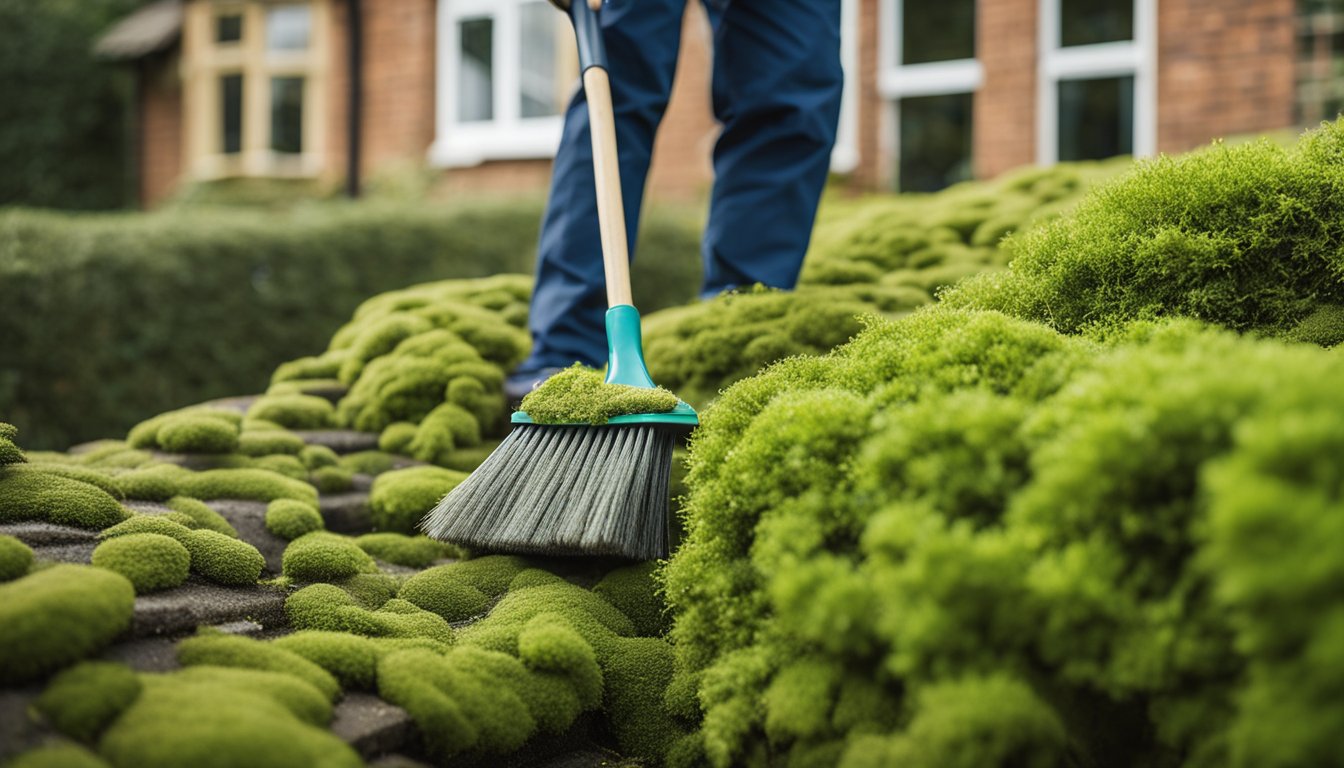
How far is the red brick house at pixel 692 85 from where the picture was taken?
8.04 meters

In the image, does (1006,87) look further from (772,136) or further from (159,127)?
(159,127)

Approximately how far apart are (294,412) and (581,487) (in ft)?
5.75

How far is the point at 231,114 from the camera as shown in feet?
44.8

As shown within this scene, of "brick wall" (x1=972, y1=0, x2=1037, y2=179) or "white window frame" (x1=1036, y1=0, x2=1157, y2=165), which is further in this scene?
"brick wall" (x1=972, y1=0, x2=1037, y2=179)

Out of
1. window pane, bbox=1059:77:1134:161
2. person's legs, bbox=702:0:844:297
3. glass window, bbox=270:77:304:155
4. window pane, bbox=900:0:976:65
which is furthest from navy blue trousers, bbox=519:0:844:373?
glass window, bbox=270:77:304:155

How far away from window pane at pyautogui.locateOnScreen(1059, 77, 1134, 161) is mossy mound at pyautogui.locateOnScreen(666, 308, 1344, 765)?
723cm

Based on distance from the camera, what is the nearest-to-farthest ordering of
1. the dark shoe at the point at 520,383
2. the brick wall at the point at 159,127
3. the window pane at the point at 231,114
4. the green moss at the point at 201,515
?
1. the green moss at the point at 201,515
2. the dark shoe at the point at 520,383
3. the window pane at the point at 231,114
4. the brick wall at the point at 159,127

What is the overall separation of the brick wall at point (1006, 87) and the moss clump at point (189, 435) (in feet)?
22.2

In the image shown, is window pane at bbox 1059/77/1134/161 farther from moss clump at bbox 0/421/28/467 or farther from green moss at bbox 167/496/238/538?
moss clump at bbox 0/421/28/467

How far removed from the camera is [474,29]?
11.6m

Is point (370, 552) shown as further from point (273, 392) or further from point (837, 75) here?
point (837, 75)

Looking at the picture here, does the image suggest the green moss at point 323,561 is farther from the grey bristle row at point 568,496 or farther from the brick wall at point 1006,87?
the brick wall at point 1006,87

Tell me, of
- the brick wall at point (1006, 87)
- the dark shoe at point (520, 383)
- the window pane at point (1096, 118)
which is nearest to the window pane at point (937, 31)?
the brick wall at point (1006, 87)

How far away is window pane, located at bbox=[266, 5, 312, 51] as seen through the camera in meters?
13.1
